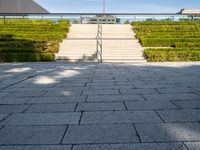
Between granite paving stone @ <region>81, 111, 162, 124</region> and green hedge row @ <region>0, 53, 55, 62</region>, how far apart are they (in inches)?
531

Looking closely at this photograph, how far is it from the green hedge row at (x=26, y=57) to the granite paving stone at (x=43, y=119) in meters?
13.3

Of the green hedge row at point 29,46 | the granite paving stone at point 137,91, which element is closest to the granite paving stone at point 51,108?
the granite paving stone at point 137,91

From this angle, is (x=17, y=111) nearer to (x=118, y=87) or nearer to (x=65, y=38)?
(x=118, y=87)

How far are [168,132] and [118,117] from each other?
0.99 meters

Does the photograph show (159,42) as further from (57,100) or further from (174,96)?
(57,100)

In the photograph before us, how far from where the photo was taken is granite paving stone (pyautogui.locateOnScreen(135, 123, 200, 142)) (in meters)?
3.65

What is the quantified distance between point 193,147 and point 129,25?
78.1 feet

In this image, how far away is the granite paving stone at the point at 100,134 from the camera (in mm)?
3633

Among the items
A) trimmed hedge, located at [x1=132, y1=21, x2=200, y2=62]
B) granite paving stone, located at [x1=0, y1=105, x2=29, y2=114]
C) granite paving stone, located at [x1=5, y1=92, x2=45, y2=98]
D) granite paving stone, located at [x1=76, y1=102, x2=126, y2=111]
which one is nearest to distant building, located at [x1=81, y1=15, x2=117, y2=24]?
trimmed hedge, located at [x1=132, y1=21, x2=200, y2=62]

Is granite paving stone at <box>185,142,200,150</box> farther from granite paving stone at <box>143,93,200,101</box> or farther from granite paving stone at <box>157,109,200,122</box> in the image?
granite paving stone at <box>143,93,200,101</box>

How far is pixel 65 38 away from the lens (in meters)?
22.5

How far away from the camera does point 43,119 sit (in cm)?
461

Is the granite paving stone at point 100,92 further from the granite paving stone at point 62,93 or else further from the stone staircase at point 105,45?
the stone staircase at point 105,45

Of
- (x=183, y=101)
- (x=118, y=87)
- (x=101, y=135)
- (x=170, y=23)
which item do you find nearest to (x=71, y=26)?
(x=170, y=23)
